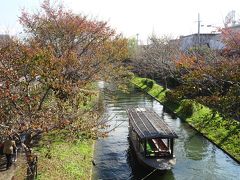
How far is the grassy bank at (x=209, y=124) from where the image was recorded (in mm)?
26220

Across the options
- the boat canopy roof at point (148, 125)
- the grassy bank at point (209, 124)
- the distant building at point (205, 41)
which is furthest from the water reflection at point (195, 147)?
the distant building at point (205, 41)

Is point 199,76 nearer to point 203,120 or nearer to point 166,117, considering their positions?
point 203,120

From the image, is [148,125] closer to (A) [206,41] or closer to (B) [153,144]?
(B) [153,144]

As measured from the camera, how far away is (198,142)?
3005 cm

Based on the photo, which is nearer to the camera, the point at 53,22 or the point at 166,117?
the point at 53,22

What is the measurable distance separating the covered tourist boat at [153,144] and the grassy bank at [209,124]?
3.09 m

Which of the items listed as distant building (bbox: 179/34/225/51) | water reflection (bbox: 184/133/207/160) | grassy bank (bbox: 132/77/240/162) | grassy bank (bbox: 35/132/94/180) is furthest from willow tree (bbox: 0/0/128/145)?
distant building (bbox: 179/34/225/51)

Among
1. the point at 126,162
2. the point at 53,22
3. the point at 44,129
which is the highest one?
the point at 53,22

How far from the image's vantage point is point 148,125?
26.3 metres

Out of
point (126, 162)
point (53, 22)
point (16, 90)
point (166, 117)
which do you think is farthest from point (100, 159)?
point (166, 117)

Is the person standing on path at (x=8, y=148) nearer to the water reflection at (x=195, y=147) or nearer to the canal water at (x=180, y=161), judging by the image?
the canal water at (x=180, y=161)

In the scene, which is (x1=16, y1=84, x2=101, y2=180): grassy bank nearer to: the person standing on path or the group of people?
the group of people

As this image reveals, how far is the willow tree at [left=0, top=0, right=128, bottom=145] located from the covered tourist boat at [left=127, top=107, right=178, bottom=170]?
4564mm

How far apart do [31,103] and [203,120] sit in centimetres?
2272
